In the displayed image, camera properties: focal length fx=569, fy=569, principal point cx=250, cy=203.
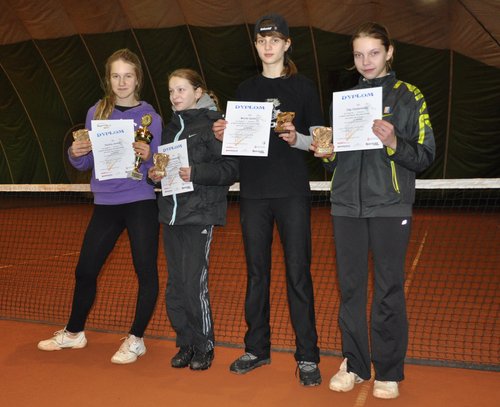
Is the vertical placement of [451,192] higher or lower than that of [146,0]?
lower

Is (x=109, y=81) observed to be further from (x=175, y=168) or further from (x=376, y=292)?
(x=376, y=292)

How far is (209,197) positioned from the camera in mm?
3922

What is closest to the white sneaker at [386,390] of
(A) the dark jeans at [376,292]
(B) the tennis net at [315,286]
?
(A) the dark jeans at [376,292]

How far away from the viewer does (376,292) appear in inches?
136

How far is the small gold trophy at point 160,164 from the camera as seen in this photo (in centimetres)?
384

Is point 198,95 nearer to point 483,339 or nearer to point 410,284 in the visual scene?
point 483,339

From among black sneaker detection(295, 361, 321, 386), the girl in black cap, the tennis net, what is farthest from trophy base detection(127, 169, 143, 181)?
black sneaker detection(295, 361, 321, 386)

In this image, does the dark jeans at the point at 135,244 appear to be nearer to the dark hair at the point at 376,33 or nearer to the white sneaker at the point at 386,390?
the white sneaker at the point at 386,390

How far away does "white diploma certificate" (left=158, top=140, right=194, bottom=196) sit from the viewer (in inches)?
152

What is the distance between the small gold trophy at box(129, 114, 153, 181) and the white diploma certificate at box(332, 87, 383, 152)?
53.8 inches

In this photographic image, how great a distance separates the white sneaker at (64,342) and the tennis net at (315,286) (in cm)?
52

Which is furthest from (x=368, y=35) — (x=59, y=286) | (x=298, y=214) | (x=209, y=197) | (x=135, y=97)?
(x=59, y=286)

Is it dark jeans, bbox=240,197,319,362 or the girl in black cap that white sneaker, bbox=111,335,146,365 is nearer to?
dark jeans, bbox=240,197,319,362

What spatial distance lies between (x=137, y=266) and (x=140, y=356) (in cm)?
69
